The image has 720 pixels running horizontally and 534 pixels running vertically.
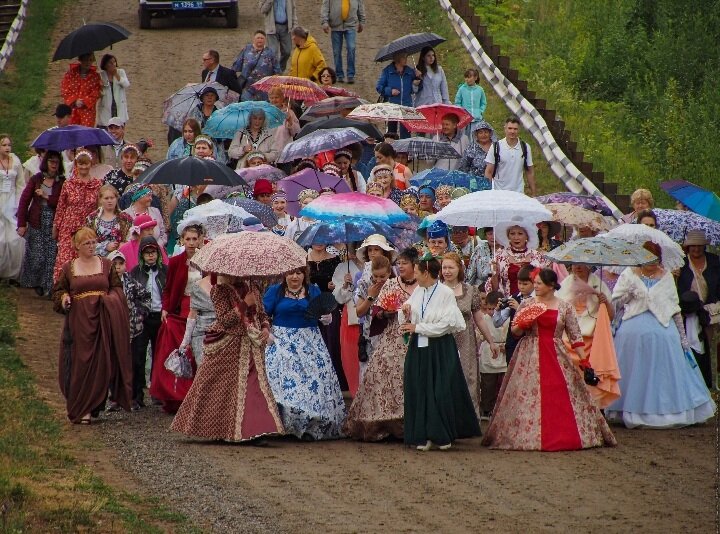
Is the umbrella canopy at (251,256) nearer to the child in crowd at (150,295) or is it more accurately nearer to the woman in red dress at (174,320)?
the woman in red dress at (174,320)

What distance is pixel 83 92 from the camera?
831 inches

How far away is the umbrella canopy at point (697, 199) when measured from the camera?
1549cm

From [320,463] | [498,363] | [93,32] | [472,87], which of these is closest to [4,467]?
[320,463]

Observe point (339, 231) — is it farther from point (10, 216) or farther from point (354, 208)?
point (10, 216)

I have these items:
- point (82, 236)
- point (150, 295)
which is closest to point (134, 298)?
point (150, 295)

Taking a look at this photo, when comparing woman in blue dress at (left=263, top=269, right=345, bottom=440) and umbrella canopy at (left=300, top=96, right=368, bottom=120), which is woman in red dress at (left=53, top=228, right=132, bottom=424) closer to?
woman in blue dress at (left=263, top=269, right=345, bottom=440)

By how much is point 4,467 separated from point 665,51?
24.5 meters

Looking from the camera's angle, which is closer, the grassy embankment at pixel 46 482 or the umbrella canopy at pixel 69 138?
the grassy embankment at pixel 46 482

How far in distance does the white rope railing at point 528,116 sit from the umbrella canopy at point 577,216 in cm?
299

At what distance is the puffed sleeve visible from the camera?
13047 millimetres

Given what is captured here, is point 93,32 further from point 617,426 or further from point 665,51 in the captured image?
point 665,51

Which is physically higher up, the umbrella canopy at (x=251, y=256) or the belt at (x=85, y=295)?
the umbrella canopy at (x=251, y=256)

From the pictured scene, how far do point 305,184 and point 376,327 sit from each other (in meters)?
3.88

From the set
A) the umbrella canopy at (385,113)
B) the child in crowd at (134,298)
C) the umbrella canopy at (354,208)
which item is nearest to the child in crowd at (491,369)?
the umbrella canopy at (354,208)
